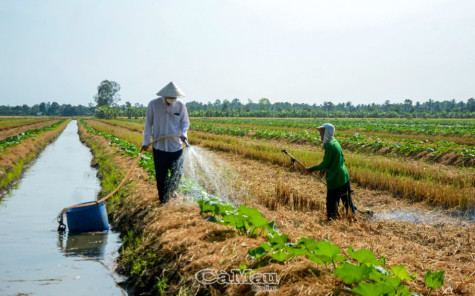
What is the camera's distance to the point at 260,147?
59.2ft

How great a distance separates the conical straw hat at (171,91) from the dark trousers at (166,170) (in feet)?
3.21

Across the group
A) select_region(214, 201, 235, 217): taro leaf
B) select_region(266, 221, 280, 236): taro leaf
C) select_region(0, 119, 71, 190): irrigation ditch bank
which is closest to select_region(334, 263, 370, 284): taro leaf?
select_region(266, 221, 280, 236): taro leaf

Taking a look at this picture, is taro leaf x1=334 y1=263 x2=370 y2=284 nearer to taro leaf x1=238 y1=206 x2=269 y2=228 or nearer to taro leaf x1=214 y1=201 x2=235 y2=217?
taro leaf x1=238 y1=206 x2=269 y2=228

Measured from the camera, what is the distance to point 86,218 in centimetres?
672

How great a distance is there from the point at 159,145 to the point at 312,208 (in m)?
3.31

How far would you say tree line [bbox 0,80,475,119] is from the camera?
284ft

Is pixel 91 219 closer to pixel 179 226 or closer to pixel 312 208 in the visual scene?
pixel 179 226

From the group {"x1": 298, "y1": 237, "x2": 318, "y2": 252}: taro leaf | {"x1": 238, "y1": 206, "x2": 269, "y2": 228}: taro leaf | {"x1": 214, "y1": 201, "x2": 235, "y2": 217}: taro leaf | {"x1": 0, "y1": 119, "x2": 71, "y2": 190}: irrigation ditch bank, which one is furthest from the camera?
{"x1": 0, "y1": 119, "x2": 71, "y2": 190}: irrigation ditch bank

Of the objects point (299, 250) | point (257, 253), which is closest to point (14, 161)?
point (257, 253)

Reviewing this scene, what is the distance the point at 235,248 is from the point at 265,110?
96.5 metres

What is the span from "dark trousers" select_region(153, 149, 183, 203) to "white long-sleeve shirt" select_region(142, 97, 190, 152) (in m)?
0.11

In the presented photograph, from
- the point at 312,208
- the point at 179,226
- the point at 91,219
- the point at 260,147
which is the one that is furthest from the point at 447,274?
the point at 260,147

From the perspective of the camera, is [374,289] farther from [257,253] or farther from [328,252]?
[257,253]

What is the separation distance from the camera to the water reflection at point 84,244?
606 centimetres
